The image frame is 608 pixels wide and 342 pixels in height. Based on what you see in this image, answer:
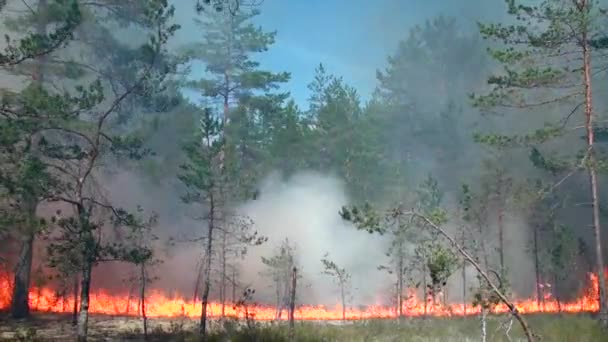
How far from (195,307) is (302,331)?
Result: 18117 millimetres

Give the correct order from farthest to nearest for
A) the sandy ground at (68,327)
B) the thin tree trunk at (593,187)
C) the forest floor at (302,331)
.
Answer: the sandy ground at (68,327), the thin tree trunk at (593,187), the forest floor at (302,331)

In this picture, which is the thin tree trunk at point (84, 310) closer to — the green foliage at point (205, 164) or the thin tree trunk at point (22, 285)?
the green foliage at point (205, 164)

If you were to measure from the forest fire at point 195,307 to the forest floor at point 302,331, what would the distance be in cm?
400

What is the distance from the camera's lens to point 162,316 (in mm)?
32844

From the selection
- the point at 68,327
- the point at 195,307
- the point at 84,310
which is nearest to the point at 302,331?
the point at 84,310

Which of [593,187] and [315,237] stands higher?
[593,187]

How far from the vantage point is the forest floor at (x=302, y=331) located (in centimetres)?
1791

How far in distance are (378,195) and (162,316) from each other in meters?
21.5

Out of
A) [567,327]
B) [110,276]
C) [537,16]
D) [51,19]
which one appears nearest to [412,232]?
[567,327]

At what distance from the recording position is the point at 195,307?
36.3m

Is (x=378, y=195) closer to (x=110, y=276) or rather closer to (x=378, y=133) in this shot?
(x=378, y=133)

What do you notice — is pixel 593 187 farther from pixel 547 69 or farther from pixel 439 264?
pixel 439 264

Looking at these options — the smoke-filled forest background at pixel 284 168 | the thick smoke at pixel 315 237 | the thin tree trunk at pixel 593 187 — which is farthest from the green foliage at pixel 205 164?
the thick smoke at pixel 315 237

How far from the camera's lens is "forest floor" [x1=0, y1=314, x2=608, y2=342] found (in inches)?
705
